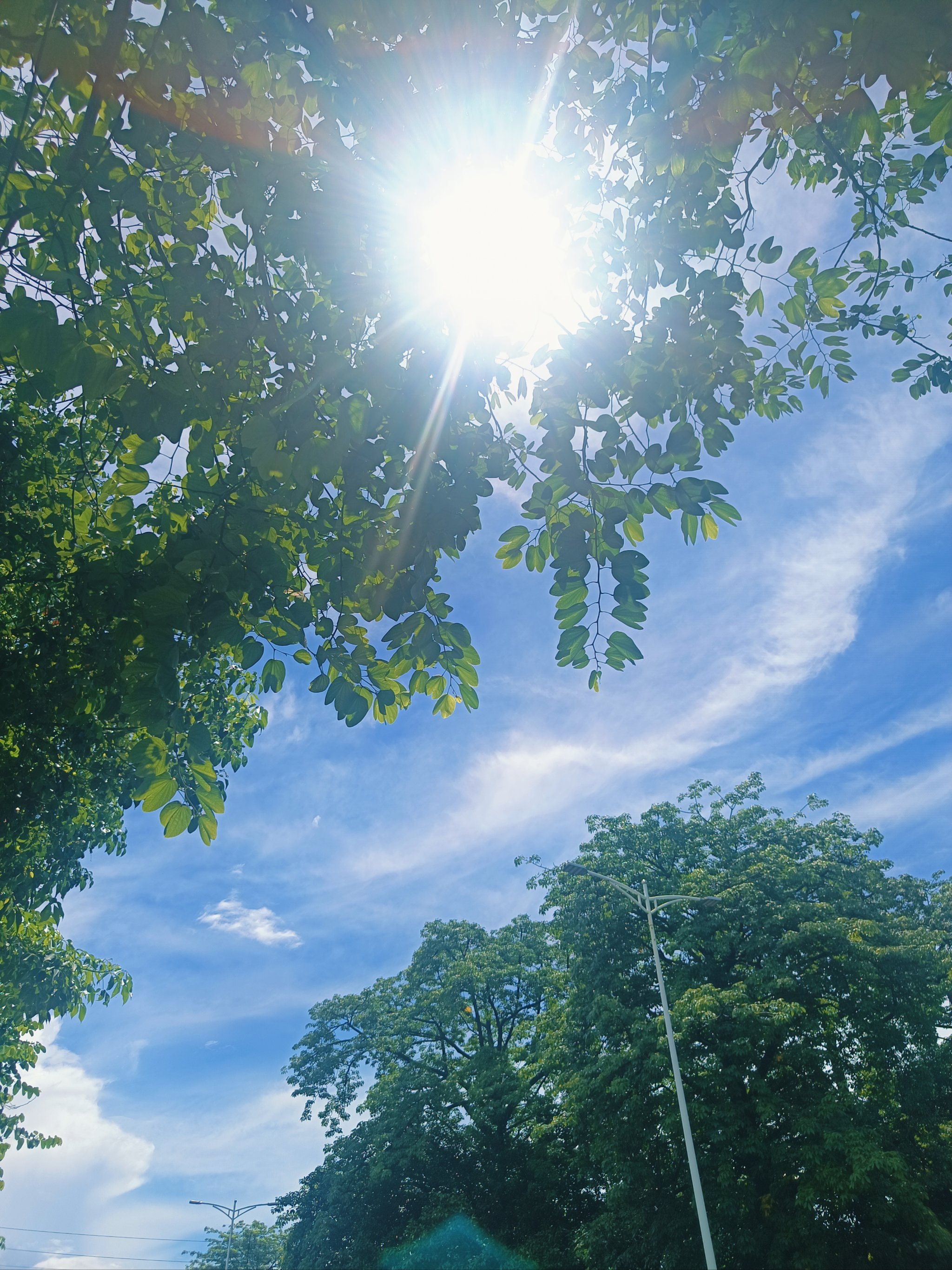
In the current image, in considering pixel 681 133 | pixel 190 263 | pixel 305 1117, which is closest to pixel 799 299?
pixel 681 133

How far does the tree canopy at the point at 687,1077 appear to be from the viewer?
16828 millimetres

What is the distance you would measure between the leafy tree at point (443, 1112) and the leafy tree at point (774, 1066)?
11.0 feet

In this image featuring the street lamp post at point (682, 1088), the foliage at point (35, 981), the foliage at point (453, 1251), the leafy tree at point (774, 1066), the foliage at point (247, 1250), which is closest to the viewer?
the foliage at point (35, 981)

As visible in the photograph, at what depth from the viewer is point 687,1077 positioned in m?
18.4

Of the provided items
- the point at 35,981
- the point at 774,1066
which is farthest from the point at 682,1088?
the point at 35,981

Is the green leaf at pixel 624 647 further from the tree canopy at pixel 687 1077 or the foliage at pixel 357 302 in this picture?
the tree canopy at pixel 687 1077

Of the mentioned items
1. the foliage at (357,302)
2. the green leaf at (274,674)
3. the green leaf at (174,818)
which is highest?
the foliage at (357,302)

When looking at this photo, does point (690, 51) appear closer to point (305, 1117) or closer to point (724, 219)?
point (724, 219)

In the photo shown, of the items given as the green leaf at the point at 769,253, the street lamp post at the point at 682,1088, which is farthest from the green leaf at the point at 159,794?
the street lamp post at the point at 682,1088

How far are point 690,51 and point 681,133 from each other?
0.34 meters

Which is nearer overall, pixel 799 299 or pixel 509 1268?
pixel 799 299

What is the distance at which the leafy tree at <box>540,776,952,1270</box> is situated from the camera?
16.2 meters

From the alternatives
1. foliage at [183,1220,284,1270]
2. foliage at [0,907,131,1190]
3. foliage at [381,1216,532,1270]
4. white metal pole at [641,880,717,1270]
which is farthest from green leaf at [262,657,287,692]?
foliage at [183,1220,284,1270]

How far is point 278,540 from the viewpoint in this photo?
4.21 m
